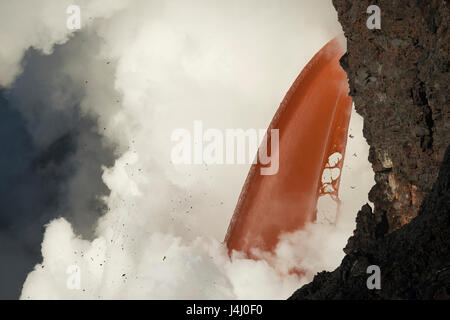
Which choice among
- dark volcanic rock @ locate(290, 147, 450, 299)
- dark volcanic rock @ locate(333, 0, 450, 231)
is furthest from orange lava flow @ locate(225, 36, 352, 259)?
dark volcanic rock @ locate(290, 147, 450, 299)

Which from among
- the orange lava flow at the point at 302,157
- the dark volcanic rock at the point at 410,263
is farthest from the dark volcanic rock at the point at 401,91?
the orange lava flow at the point at 302,157

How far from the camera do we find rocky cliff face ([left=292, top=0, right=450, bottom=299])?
985cm

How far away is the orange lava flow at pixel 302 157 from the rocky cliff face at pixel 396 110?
20.5 ft

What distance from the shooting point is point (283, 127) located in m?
22.9

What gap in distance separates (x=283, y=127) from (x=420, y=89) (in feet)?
32.0

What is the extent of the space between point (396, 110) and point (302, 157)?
827 centimetres

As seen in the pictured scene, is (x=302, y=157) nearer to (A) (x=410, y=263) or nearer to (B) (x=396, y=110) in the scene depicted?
(B) (x=396, y=110)

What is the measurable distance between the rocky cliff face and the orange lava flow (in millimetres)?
6251

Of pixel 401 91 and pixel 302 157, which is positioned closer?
pixel 401 91

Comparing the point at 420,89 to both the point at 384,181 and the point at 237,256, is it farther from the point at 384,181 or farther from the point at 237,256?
the point at 237,256

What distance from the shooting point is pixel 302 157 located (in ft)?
73.6

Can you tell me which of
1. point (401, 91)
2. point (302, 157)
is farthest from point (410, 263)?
point (302, 157)

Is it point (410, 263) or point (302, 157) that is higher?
point (302, 157)
